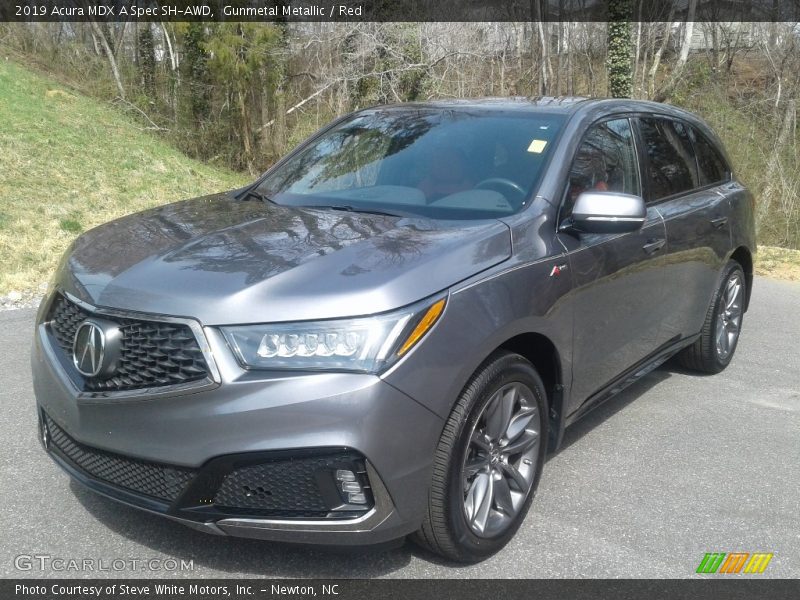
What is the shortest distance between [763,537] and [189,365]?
256 cm

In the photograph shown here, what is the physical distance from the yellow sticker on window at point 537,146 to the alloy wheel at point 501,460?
122cm

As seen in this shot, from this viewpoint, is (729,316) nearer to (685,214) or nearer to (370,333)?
(685,214)

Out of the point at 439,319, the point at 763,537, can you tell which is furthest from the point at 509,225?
the point at 763,537

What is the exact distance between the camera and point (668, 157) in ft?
16.0

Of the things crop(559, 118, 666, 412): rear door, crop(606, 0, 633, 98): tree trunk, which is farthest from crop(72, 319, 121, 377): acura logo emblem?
crop(606, 0, 633, 98): tree trunk

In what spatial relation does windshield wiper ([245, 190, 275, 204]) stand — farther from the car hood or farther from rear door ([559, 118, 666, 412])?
rear door ([559, 118, 666, 412])

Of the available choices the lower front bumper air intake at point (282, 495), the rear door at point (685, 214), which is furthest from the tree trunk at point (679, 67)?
the lower front bumper air intake at point (282, 495)

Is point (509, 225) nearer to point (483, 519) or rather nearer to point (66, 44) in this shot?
point (483, 519)

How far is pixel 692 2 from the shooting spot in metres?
27.7

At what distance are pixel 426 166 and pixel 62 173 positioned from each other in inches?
440

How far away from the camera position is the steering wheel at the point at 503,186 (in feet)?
12.1

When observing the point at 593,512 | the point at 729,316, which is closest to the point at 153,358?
the point at 593,512

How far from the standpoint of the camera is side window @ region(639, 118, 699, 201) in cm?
464

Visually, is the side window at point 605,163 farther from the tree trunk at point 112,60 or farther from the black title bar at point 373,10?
the tree trunk at point 112,60
